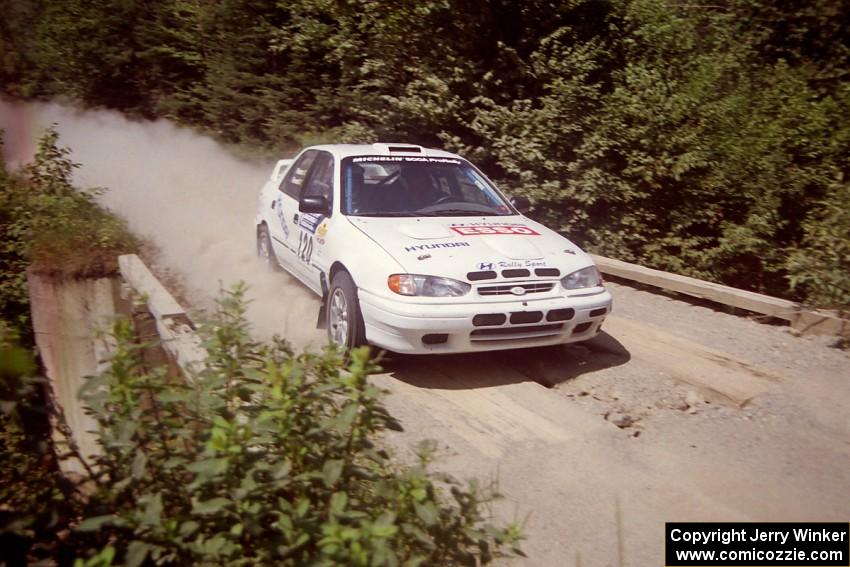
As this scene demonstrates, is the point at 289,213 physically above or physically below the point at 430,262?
above

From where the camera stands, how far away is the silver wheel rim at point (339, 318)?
5.50 metres

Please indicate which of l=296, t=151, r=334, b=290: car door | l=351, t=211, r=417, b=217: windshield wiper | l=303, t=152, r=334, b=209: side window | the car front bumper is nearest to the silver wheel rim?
the car front bumper

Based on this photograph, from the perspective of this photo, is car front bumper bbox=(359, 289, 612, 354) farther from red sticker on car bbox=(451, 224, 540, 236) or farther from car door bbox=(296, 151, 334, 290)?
car door bbox=(296, 151, 334, 290)

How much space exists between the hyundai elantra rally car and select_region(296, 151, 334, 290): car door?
16 mm

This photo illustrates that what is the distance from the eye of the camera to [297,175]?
24.8 feet

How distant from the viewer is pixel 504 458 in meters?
4.29

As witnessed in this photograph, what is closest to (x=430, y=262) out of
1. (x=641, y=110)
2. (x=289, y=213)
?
(x=289, y=213)

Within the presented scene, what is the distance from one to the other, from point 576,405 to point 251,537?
3034 millimetres

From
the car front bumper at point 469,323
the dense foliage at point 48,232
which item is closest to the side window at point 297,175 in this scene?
the dense foliage at point 48,232

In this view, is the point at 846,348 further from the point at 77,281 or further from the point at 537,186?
the point at 77,281

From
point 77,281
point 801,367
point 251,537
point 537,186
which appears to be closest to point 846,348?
point 801,367

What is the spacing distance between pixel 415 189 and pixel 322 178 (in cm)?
95

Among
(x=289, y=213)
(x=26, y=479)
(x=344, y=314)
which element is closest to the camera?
(x=26, y=479)

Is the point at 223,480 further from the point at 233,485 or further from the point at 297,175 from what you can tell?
the point at 297,175
